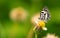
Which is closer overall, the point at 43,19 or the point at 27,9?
the point at 43,19

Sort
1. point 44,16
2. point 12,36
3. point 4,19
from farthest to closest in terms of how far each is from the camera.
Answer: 1. point 4,19
2. point 12,36
3. point 44,16

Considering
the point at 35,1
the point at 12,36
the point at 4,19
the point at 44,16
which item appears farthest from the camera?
the point at 35,1

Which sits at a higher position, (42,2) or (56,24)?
(42,2)

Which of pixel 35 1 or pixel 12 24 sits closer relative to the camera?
pixel 12 24

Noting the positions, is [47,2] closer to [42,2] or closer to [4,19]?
[42,2]

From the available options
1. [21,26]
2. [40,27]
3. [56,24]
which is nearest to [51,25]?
[56,24]

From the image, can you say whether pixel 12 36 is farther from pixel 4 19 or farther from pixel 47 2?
pixel 47 2

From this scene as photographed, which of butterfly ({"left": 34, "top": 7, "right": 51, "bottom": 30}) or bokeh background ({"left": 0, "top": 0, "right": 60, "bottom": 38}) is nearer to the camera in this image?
butterfly ({"left": 34, "top": 7, "right": 51, "bottom": 30})

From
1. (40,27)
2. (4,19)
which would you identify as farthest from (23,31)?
(40,27)

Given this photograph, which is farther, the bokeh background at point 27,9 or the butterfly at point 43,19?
the bokeh background at point 27,9
